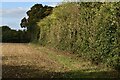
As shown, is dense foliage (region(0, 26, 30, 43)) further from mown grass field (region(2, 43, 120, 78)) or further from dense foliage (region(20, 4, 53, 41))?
mown grass field (region(2, 43, 120, 78))

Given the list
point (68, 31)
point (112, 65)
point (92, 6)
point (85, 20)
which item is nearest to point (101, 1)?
point (92, 6)

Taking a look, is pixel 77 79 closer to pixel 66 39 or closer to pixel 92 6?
pixel 92 6

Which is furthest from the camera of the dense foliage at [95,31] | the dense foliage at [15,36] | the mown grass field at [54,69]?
the dense foliage at [15,36]

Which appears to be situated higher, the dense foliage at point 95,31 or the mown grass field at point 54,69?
the dense foliage at point 95,31

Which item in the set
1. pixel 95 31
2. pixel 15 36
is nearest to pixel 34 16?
pixel 15 36

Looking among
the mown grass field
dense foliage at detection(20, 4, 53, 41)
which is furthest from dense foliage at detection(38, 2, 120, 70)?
dense foliage at detection(20, 4, 53, 41)

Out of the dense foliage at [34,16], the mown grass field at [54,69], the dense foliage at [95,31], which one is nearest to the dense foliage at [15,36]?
the dense foliage at [34,16]

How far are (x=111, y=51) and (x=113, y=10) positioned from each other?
5.41ft

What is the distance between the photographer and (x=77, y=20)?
64.7 ft

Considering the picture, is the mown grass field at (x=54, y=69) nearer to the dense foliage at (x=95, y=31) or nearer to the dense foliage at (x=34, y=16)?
the dense foliage at (x=95, y=31)

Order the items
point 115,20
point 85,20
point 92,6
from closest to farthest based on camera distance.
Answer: point 115,20
point 92,6
point 85,20

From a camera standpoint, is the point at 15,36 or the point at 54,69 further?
the point at 15,36

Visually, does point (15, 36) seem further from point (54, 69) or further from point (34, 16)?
point (54, 69)

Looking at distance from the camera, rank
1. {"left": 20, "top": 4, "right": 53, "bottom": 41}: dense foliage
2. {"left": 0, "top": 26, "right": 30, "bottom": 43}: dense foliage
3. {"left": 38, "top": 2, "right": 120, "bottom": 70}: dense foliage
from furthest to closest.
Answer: {"left": 0, "top": 26, "right": 30, "bottom": 43}: dense foliage → {"left": 20, "top": 4, "right": 53, "bottom": 41}: dense foliage → {"left": 38, "top": 2, "right": 120, "bottom": 70}: dense foliage
